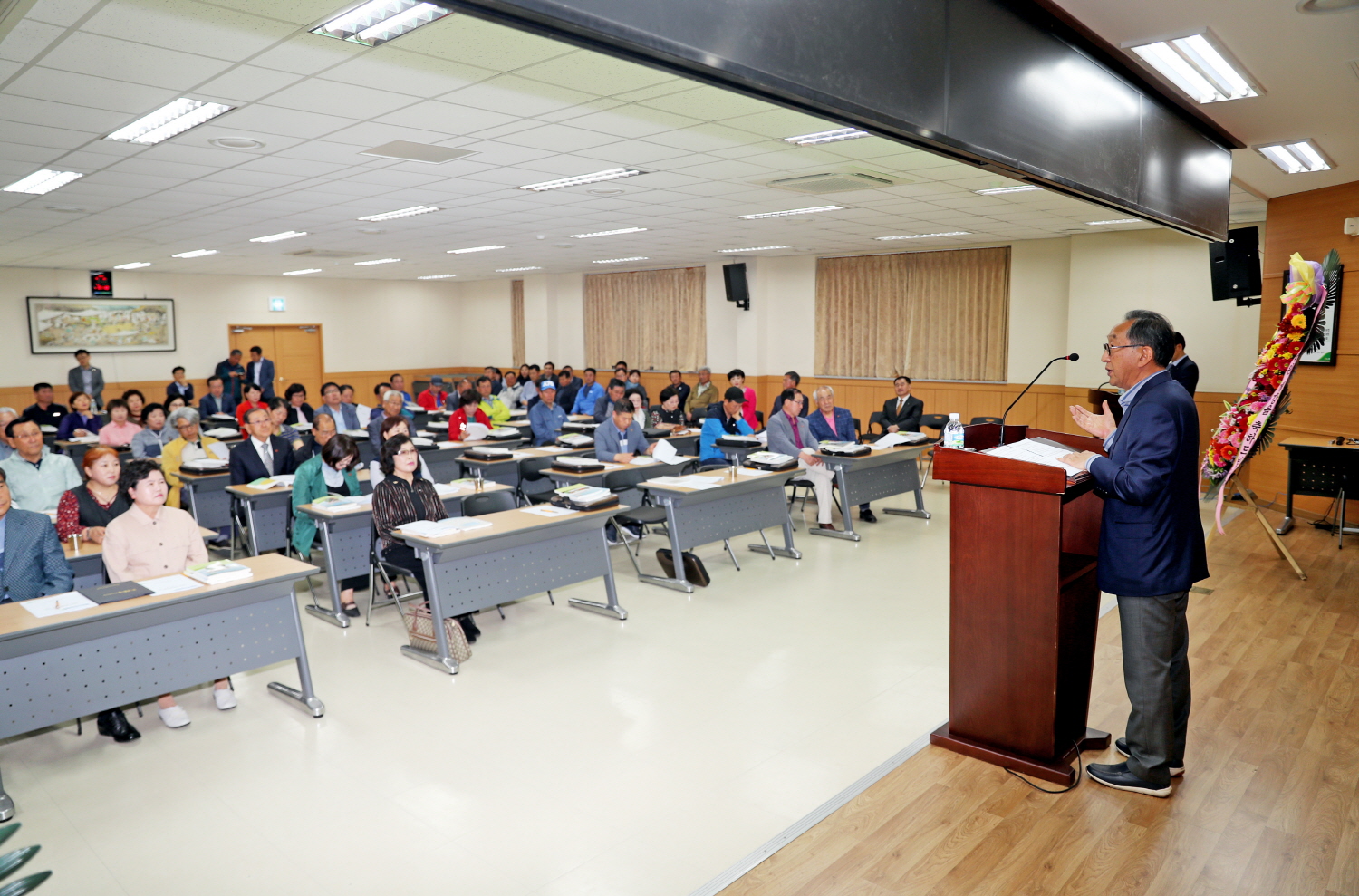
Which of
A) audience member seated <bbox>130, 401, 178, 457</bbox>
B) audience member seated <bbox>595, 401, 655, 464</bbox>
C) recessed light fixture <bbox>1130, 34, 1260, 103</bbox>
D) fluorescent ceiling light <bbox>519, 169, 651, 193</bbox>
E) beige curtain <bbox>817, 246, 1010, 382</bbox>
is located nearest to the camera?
recessed light fixture <bbox>1130, 34, 1260, 103</bbox>

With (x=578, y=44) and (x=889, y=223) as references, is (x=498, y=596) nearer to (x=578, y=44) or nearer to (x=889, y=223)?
(x=578, y=44)

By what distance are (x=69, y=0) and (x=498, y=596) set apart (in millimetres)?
3595

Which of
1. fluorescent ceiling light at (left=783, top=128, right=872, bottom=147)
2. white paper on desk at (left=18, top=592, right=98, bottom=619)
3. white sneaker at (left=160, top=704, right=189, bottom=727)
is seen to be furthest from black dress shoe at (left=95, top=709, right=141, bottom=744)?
fluorescent ceiling light at (left=783, top=128, right=872, bottom=147)

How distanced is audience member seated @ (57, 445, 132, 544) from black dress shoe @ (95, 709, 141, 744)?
117cm

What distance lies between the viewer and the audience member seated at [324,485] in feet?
20.0

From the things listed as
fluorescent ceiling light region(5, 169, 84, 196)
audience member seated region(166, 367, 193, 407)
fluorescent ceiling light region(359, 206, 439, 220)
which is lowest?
audience member seated region(166, 367, 193, 407)

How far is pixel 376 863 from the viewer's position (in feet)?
10.2

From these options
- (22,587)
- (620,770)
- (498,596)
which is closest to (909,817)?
(620,770)

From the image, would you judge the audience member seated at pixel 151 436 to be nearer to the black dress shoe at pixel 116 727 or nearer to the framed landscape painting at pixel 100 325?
the black dress shoe at pixel 116 727

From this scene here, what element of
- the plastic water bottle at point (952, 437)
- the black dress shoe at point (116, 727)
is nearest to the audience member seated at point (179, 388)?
the black dress shoe at point (116, 727)

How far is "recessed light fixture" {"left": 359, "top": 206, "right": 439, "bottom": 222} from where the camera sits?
8.50 m

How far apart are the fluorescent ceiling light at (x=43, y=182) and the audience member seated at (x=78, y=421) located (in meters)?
3.80

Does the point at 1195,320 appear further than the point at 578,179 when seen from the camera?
Yes

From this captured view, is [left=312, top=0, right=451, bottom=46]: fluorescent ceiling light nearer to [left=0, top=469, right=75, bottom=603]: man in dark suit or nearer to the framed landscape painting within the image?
[left=0, top=469, right=75, bottom=603]: man in dark suit
